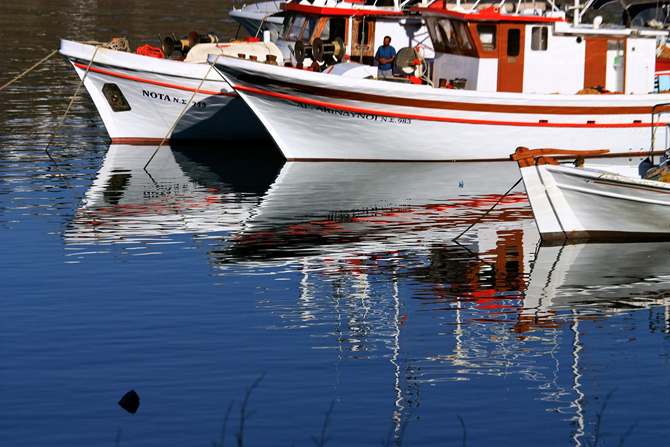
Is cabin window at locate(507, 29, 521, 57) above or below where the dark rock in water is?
above

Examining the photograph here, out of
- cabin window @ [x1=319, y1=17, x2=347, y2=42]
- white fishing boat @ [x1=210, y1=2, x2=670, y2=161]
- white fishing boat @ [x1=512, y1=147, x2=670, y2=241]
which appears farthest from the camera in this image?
cabin window @ [x1=319, y1=17, x2=347, y2=42]

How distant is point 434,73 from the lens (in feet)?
77.3

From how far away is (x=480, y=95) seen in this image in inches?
837

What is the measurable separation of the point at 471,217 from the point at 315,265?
169 inches

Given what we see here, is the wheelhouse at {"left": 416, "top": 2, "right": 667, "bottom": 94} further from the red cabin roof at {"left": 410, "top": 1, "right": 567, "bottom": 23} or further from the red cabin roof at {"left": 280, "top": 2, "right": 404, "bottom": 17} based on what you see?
the red cabin roof at {"left": 280, "top": 2, "right": 404, "bottom": 17}

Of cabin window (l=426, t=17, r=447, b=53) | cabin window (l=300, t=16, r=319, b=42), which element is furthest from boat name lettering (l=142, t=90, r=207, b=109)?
cabin window (l=426, t=17, r=447, b=53)

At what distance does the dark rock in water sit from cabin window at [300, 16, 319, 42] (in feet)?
58.3

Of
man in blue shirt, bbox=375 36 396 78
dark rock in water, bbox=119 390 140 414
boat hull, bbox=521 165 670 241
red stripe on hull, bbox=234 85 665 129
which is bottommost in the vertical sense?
dark rock in water, bbox=119 390 140 414

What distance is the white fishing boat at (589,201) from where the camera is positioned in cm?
1444

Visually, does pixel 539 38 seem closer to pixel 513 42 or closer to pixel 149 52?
pixel 513 42

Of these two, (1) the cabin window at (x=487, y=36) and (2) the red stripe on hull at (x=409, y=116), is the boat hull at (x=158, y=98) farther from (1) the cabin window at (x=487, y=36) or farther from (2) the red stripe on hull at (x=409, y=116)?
(1) the cabin window at (x=487, y=36)

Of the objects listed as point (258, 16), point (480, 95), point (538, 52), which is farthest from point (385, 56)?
point (258, 16)

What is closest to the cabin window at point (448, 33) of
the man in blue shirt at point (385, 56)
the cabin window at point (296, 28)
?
the man in blue shirt at point (385, 56)

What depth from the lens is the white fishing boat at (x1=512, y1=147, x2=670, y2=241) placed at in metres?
14.4
